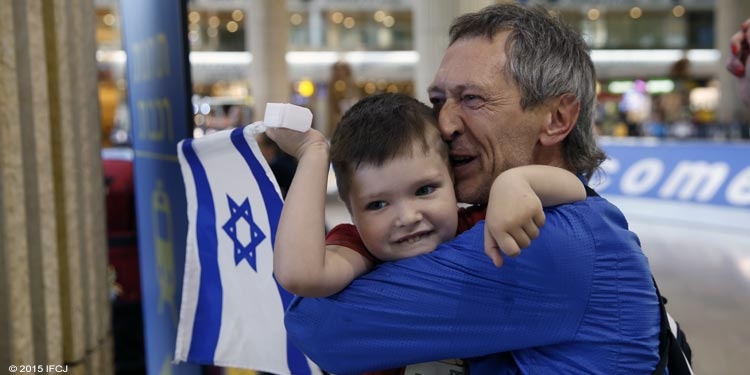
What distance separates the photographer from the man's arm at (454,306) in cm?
131

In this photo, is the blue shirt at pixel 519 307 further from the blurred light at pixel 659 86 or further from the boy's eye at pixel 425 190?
the blurred light at pixel 659 86

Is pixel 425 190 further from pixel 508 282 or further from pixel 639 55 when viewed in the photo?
pixel 639 55

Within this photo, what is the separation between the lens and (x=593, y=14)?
39125 mm

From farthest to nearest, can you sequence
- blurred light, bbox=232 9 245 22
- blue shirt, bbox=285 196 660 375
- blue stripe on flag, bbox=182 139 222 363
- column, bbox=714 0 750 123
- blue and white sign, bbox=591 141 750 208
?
blurred light, bbox=232 9 245 22 < column, bbox=714 0 750 123 < blue and white sign, bbox=591 141 750 208 < blue stripe on flag, bbox=182 139 222 363 < blue shirt, bbox=285 196 660 375

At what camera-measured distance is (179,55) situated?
275 cm

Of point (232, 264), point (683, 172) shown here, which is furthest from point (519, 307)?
point (683, 172)

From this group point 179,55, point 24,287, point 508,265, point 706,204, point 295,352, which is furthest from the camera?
point 706,204

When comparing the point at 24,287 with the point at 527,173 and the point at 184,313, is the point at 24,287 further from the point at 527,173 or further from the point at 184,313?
the point at 527,173

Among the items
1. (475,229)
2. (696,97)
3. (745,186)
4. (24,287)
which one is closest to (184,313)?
(24,287)

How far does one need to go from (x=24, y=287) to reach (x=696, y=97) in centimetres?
4282

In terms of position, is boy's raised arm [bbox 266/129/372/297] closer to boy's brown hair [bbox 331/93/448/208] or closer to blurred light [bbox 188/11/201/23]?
boy's brown hair [bbox 331/93/448/208]

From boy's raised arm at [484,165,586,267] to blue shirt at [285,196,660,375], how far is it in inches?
2.1

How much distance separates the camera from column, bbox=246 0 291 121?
20.2 m

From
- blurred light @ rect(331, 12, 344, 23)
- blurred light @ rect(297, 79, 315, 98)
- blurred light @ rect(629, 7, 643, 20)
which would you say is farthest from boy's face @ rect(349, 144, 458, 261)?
blurred light @ rect(629, 7, 643, 20)
